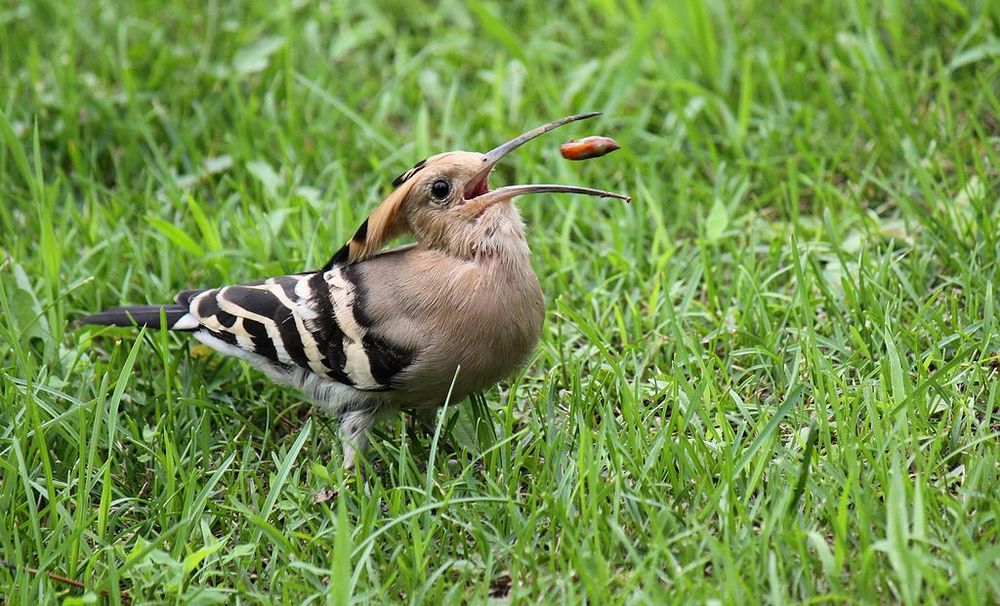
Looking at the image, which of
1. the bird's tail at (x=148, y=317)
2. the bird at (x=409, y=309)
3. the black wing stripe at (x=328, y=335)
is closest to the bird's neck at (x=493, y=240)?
the bird at (x=409, y=309)

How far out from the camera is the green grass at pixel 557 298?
121 inches

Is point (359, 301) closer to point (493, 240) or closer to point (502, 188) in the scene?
point (493, 240)

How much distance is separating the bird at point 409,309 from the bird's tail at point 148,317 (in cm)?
3

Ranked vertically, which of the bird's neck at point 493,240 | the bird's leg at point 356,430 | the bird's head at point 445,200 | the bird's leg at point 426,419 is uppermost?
the bird's head at point 445,200

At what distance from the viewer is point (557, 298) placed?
427cm

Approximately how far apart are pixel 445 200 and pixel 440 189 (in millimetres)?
37

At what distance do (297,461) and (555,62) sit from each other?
114 inches

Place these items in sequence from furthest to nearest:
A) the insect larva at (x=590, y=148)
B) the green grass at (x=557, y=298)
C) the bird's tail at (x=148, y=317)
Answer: the bird's tail at (x=148, y=317)
the insect larva at (x=590, y=148)
the green grass at (x=557, y=298)

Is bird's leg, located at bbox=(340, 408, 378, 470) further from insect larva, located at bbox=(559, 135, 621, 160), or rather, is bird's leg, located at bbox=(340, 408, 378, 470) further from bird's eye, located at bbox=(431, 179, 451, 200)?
insect larva, located at bbox=(559, 135, 621, 160)

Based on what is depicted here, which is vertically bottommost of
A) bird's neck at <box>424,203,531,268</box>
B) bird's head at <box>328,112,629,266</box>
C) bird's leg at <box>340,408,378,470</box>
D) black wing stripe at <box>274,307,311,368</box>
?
bird's leg at <box>340,408,378,470</box>

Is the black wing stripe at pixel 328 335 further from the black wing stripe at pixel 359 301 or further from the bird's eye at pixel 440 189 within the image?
the bird's eye at pixel 440 189

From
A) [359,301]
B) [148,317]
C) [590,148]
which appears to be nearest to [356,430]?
[359,301]

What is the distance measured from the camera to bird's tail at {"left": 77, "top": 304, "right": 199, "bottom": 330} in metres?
3.96

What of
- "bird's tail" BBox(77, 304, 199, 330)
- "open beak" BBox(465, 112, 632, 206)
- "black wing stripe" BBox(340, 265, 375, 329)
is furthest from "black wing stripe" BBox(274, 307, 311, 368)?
"open beak" BBox(465, 112, 632, 206)
